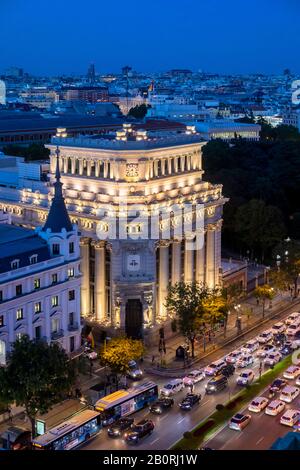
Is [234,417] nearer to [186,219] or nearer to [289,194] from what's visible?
[186,219]

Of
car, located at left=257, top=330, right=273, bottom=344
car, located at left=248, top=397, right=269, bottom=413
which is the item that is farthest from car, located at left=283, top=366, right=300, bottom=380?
car, located at left=257, top=330, right=273, bottom=344

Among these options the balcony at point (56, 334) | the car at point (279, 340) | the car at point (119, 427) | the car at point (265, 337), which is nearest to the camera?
the car at point (119, 427)

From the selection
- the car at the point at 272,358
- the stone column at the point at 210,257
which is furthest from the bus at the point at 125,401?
the stone column at the point at 210,257

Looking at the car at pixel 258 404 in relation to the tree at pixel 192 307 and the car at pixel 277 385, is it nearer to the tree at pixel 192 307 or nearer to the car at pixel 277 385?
the car at pixel 277 385

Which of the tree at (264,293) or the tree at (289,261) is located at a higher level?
the tree at (289,261)
